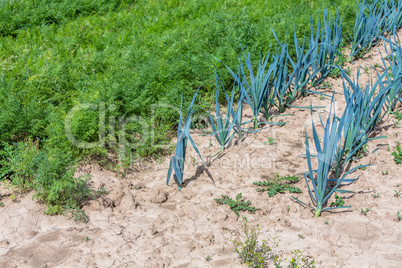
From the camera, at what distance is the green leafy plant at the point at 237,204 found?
305cm

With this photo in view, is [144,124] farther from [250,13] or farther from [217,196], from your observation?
[250,13]

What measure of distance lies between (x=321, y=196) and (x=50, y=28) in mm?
4379

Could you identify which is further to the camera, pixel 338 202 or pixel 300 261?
pixel 338 202

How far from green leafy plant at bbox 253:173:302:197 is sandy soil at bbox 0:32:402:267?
0.19 ft

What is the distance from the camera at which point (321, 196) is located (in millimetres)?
2910

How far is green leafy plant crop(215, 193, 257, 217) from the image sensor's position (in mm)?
3052

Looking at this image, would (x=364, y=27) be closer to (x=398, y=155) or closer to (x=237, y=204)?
(x=398, y=155)

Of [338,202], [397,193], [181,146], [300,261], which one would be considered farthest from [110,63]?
[397,193]

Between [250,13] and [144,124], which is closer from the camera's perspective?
[144,124]

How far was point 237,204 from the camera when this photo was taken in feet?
10.2

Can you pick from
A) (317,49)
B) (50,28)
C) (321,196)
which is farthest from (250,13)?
(321,196)

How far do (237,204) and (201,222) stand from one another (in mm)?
323

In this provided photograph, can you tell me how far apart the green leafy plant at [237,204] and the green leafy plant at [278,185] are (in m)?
0.20

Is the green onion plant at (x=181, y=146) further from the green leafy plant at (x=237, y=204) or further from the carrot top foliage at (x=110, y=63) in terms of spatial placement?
the carrot top foliage at (x=110, y=63)
